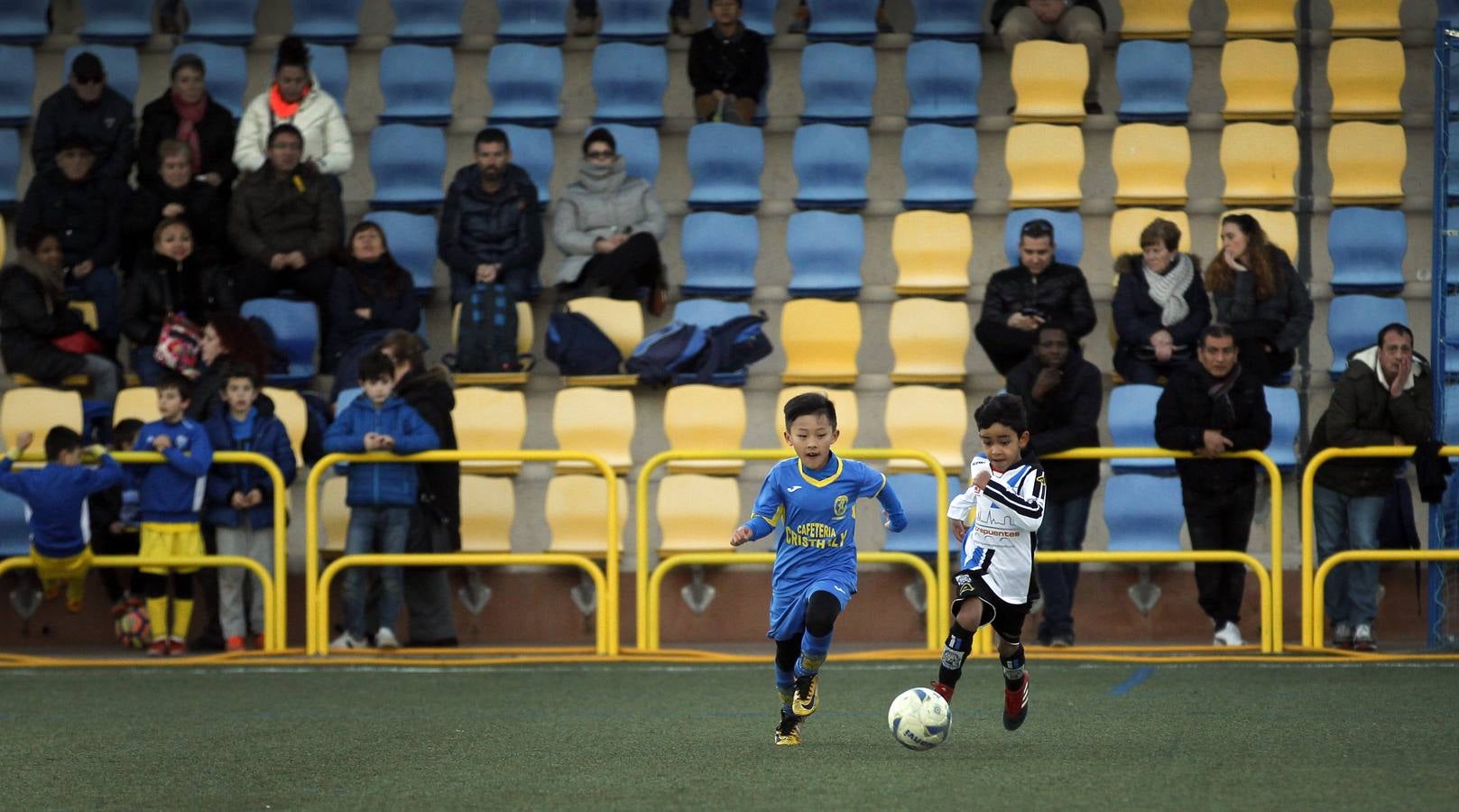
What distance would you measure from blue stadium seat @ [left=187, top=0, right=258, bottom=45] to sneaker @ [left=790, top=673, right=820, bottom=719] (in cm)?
931

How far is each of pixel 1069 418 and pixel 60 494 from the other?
575 cm

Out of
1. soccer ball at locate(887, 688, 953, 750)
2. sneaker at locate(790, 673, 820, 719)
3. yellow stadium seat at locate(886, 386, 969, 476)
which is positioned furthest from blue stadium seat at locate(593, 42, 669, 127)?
soccer ball at locate(887, 688, 953, 750)

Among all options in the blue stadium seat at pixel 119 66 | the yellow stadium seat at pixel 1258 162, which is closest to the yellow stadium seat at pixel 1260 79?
the yellow stadium seat at pixel 1258 162

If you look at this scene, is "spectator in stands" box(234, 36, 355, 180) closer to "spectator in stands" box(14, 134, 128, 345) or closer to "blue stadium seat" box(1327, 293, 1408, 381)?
"spectator in stands" box(14, 134, 128, 345)

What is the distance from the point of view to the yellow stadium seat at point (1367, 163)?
13.2 m

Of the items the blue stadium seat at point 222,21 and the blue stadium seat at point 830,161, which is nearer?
the blue stadium seat at point 830,161

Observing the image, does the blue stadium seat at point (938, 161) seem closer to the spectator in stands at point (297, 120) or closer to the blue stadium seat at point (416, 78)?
the blue stadium seat at point (416, 78)

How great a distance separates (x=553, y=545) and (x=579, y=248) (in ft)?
7.08

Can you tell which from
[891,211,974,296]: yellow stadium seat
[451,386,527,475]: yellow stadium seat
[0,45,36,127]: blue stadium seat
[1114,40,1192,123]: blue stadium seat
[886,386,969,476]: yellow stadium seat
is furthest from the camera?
[0,45,36,127]: blue stadium seat

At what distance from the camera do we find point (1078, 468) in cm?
1120

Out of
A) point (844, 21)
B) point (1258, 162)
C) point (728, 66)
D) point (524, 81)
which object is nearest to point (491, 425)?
point (524, 81)

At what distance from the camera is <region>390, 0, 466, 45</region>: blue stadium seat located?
571 inches

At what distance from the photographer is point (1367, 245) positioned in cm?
1294

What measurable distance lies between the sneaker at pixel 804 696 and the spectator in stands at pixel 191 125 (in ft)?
24.7
